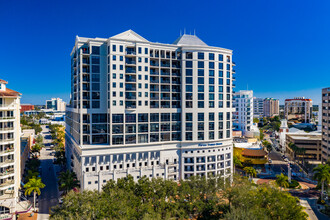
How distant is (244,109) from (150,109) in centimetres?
9659

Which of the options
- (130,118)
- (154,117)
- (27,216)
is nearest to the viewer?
(27,216)

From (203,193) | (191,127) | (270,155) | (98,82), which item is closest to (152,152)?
(191,127)

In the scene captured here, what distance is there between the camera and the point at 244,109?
137 meters

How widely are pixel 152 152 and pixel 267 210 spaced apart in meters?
28.6

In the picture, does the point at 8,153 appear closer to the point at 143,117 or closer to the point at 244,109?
the point at 143,117

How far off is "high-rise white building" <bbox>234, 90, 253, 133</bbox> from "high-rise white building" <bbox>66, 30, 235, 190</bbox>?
79.2 metres

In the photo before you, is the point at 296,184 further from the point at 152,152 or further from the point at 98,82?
the point at 98,82

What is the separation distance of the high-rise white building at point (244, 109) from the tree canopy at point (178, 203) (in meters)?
95.7

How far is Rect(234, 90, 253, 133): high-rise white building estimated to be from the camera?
136 m

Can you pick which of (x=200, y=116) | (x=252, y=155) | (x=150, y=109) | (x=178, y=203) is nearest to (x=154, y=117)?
(x=150, y=109)

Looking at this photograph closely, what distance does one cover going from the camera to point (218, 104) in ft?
197

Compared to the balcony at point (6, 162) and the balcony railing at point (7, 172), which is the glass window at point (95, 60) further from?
the balcony railing at point (7, 172)

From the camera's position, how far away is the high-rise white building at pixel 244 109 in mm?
135875

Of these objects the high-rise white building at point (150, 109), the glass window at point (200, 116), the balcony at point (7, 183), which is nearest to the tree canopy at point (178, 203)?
the high-rise white building at point (150, 109)
